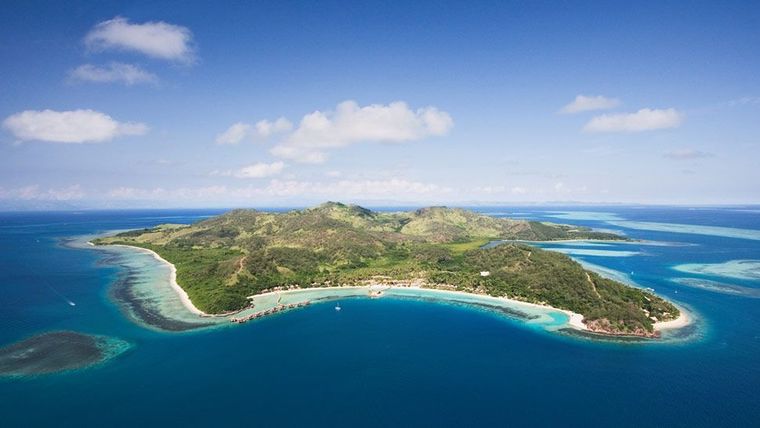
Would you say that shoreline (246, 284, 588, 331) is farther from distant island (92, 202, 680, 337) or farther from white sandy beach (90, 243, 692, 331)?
distant island (92, 202, 680, 337)

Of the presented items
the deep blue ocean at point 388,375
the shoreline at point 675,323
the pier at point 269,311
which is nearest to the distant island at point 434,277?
the shoreline at point 675,323

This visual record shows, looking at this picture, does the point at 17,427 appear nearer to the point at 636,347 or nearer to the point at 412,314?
the point at 412,314

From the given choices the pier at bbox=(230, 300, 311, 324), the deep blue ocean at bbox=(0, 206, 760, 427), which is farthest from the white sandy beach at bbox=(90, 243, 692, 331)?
the deep blue ocean at bbox=(0, 206, 760, 427)

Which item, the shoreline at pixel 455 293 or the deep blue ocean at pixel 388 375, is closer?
the deep blue ocean at pixel 388 375

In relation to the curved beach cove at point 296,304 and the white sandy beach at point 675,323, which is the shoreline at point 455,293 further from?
the white sandy beach at point 675,323

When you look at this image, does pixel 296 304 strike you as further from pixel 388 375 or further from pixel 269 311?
pixel 388 375

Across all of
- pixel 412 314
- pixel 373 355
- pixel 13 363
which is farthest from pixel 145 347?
pixel 412 314
